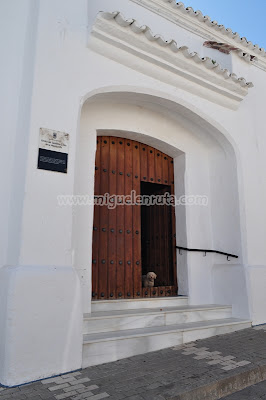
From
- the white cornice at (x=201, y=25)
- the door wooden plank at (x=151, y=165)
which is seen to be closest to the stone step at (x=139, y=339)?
the door wooden plank at (x=151, y=165)

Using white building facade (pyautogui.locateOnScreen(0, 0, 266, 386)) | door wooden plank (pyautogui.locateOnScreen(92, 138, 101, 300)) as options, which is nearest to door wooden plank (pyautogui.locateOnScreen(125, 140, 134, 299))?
white building facade (pyautogui.locateOnScreen(0, 0, 266, 386))

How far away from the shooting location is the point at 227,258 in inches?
184

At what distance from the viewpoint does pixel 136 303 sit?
400 centimetres

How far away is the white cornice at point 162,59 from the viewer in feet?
12.1

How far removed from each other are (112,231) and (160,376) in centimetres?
208

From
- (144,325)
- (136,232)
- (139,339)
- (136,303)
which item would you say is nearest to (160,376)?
(139,339)

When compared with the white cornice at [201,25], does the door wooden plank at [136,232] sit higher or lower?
lower

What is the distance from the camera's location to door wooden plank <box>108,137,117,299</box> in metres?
4.18

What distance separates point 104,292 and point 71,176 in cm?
177

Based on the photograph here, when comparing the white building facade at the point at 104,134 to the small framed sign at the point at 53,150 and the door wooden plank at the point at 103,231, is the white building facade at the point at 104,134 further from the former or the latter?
the door wooden plank at the point at 103,231

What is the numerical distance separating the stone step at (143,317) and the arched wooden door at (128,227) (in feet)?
1.55

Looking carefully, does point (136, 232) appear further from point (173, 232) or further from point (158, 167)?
point (158, 167)

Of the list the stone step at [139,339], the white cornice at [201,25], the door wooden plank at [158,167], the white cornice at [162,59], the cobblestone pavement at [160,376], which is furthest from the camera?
the white cornice at [201,25]

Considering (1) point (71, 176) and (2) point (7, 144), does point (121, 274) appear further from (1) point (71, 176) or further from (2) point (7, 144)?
(2) point (7, 144)
